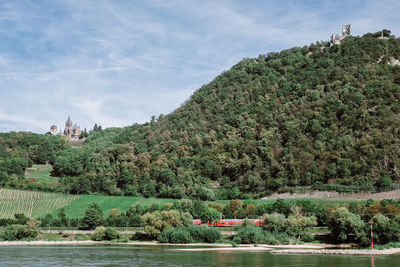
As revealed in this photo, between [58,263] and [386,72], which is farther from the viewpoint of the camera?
[386,72]

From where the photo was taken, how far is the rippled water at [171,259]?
40.4 meters

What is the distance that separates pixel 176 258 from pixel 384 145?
59894 millimetres

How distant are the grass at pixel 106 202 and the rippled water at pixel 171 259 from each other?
3560cm

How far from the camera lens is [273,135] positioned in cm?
11075

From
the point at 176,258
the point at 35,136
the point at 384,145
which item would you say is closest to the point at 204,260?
the point at 176,258

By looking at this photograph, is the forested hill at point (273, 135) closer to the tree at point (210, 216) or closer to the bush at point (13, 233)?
the tree at point (210, 216)

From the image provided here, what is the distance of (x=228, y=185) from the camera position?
336 feet

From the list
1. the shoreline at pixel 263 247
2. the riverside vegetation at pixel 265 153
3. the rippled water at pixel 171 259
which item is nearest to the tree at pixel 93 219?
the riverside vegetation at pixel 265 153

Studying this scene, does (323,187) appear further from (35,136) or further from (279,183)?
(35,136)

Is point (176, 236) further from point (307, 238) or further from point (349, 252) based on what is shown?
point (349, 252)

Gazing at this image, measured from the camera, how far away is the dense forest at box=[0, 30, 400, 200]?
93.2 m

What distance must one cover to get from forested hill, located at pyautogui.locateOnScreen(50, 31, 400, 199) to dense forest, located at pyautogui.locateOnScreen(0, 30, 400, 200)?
0.25 m

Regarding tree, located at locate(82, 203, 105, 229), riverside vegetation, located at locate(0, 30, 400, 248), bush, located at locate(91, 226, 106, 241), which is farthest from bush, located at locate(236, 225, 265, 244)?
tree, located at locate(82, 203, 105, 229)

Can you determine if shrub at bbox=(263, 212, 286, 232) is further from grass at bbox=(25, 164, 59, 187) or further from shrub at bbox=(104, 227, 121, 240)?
grass at bbox=(25, 164, 59, 187)
